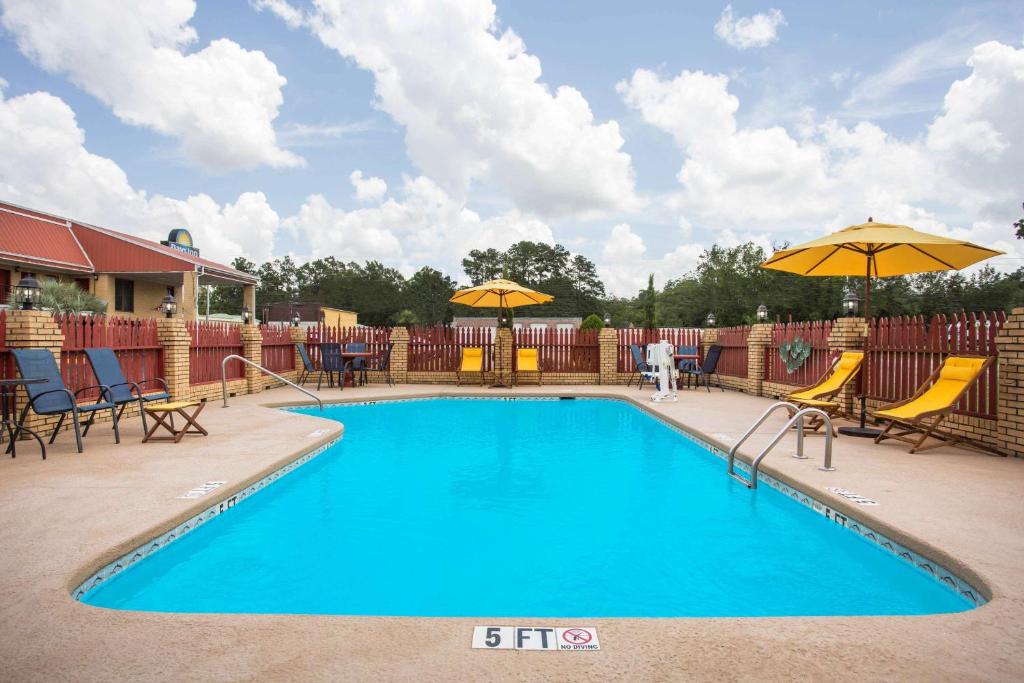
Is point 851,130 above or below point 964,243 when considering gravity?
above

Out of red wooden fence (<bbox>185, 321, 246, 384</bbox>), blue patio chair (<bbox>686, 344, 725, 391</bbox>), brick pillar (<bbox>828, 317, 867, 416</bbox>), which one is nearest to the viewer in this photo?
brick pillar (<bbox>828, 317, 867, 416</bbox>)

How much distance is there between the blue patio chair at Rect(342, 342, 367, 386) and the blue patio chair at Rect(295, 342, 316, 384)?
0.93 meters

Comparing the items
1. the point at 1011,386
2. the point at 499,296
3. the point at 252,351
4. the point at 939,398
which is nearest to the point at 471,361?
the point at 499,296

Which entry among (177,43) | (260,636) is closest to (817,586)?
(260,636)

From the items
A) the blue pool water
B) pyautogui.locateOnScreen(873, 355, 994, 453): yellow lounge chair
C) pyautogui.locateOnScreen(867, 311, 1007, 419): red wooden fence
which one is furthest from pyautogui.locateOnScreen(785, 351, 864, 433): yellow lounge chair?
the blue pool water

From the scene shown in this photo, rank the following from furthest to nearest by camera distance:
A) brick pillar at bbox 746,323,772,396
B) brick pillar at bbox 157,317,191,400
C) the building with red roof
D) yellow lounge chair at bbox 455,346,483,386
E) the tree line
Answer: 1. the tree line
2. the building with red roof
3. yellow lounge chair at bbox 455,346,483,386
4. brick pillar at bbox 746,323,772,396
5. brick pillar at bbox 157,317,191,400

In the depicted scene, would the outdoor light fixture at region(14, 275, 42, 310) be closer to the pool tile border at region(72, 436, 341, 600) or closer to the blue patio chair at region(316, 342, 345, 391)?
the pool tile border at region(72, 436, 341, 600)

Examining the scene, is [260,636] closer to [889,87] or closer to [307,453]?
[307,453]

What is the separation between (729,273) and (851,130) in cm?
3626

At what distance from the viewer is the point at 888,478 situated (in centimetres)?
439

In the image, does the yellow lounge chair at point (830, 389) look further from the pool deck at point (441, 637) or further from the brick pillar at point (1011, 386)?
the pool deck at point (441, 637)

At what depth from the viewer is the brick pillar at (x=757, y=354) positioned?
11.3 metres

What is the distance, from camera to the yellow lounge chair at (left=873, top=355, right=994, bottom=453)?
5.39 m

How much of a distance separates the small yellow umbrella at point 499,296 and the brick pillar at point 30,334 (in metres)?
7.90
